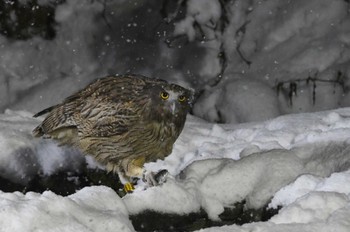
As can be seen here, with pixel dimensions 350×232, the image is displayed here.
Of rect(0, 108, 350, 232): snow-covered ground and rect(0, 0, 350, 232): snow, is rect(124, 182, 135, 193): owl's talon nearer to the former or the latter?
rect(0, 108, 350, 232): snow-covered ground

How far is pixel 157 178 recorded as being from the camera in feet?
15.3

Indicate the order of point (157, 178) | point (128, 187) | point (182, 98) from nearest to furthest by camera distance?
point (157, 178), point (182, 98), point (128, 187)

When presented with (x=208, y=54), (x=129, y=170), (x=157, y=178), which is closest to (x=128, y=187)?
(x=129, y=170)

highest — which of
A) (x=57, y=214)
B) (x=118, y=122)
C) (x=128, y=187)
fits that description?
(x=118, y=122)

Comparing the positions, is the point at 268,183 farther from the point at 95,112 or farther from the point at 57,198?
the point at 57,198

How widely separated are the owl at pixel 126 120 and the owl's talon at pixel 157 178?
227 mm

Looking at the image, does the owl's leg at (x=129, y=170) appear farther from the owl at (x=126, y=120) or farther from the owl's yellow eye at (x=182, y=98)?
the owl's yellow eye at (x=182, y=98)

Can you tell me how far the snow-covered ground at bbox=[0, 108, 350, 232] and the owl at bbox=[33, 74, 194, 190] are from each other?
8.4 inches

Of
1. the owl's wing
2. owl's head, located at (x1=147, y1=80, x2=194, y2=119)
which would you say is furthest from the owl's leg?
owl's head, located at (x1=147, y1=80, x2=194, y2=119)

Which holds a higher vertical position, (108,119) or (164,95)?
(164,95)

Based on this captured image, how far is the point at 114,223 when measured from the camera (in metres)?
3.74

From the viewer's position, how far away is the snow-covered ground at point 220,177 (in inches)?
146

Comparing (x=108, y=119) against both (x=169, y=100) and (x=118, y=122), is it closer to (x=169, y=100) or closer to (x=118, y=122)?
(x=118, y=122)

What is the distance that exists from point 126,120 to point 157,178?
436 mm
